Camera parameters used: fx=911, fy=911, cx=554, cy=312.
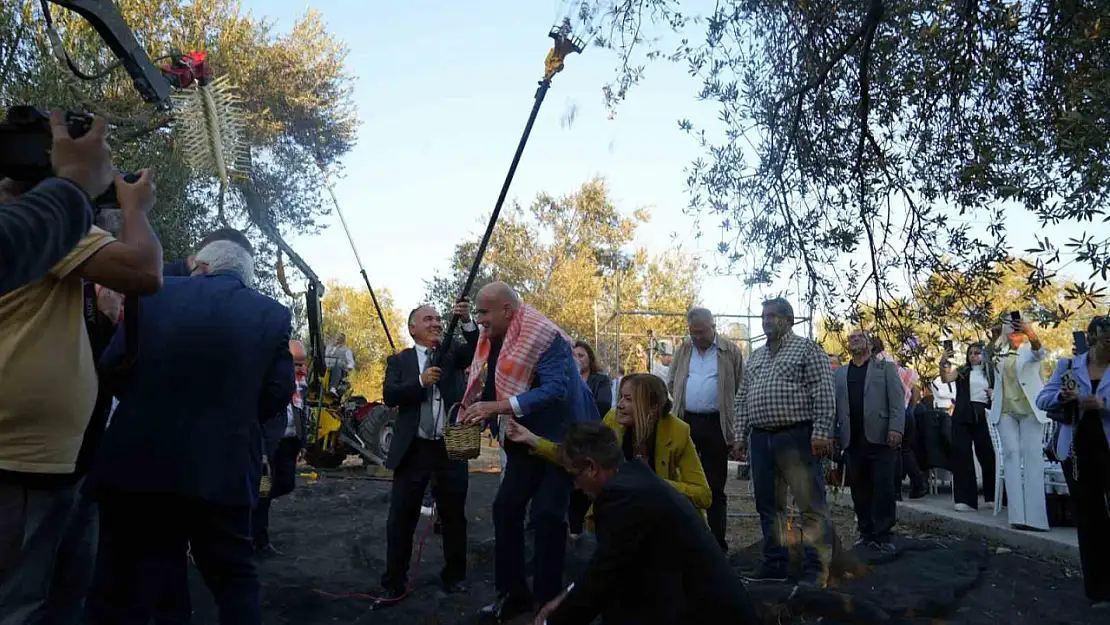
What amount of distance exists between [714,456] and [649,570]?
4.21 m

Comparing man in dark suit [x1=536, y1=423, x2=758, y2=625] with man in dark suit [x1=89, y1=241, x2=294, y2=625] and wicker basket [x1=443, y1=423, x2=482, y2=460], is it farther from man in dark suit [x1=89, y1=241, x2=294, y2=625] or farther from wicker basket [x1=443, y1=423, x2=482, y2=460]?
wicker basket [x1=443, y1=423, x2=482, y2=460]

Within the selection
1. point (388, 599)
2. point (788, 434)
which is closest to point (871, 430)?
point (788, 434)

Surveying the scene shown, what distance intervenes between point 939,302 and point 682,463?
67.5 inches

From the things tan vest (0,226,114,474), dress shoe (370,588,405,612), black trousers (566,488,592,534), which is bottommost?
dress shoe (370,588,405,612)

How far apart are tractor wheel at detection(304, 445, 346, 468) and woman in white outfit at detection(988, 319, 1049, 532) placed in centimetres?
854

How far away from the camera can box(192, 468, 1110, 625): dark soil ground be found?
525 centimetres

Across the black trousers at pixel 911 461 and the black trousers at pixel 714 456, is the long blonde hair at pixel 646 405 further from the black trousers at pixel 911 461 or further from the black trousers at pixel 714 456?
the black trousers at pixel 911 461

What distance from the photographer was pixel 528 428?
517cm

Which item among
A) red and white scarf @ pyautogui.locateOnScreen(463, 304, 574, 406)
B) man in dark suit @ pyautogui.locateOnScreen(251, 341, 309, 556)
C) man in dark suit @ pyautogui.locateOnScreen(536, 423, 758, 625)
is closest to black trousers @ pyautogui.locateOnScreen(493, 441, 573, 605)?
red and white scarf @ pyautogui.locateOnScreen(463, 304, 574, 406)

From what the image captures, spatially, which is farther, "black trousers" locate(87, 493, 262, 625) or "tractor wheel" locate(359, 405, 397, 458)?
"tractor wheel" locate(359, 405, 397, 458)

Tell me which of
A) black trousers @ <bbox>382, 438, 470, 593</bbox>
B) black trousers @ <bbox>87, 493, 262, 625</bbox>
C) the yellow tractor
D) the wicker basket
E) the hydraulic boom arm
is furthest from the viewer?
the yellow tractor

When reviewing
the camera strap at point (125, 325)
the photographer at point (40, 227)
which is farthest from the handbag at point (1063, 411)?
the photographer at point (40, 227)

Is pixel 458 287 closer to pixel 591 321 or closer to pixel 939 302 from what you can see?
pixel 591 321

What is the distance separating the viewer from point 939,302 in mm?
4988
